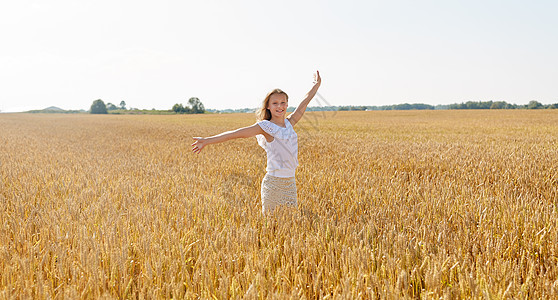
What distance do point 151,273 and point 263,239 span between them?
0.88 metres

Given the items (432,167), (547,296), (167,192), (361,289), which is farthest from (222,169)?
(547,296)

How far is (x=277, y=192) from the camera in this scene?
132 inches

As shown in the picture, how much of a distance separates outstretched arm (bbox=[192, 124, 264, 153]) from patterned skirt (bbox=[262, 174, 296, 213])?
Result: 51cm

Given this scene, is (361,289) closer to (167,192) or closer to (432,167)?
(167,192)

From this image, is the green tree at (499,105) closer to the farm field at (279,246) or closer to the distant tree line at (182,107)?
the distant tree line at (182,107)

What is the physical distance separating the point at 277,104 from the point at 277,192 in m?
0.85

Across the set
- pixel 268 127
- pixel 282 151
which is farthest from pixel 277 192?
pixel 268 127

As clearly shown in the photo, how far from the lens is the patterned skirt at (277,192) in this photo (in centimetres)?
335

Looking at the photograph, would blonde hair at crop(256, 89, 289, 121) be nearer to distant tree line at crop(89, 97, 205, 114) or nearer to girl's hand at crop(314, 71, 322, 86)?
girl's hand at crop(314, 71, 322, 86)

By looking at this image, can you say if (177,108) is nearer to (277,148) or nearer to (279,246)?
(277,148)

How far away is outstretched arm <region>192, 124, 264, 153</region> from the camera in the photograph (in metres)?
2.85

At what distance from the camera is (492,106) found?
104812mm

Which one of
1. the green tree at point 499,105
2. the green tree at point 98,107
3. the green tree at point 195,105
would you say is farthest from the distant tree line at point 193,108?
the green tree at point 499,105

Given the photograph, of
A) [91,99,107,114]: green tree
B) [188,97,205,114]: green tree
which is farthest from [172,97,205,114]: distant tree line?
[91,99,107,114]: green tree
